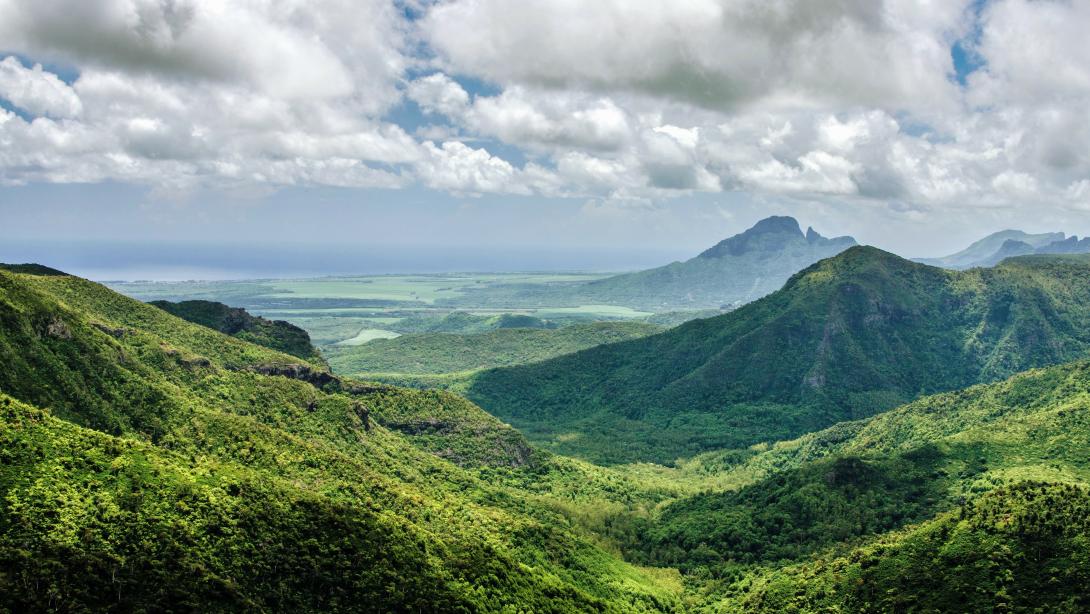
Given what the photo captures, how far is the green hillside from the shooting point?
5438 cm

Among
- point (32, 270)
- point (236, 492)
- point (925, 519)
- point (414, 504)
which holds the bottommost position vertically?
point (925, 519)

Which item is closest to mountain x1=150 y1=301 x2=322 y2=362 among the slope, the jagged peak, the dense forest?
the jagged peak

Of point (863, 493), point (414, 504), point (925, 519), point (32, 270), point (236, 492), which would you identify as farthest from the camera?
point (32, 270)

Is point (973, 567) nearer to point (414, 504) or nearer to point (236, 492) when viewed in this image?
point (414, 504)

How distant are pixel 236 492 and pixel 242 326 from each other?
105 metres

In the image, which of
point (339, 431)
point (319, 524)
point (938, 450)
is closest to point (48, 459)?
point (319, 524)

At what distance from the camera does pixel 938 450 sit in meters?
115

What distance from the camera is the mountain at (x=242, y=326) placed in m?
158

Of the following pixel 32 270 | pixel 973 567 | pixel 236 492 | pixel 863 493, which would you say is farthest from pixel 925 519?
pixel 32 270

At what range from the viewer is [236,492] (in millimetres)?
67312

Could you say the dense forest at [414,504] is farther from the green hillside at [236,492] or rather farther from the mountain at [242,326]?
the mountain at [242,326]

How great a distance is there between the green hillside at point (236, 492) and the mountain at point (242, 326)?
20.7 m

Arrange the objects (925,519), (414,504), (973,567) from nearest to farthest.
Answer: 1. (973,567)
2. (414,504)
3. (925,519)

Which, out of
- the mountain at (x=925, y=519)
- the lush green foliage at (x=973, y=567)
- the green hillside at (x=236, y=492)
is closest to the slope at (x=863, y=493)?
the mountain at (x=925, y=519)
